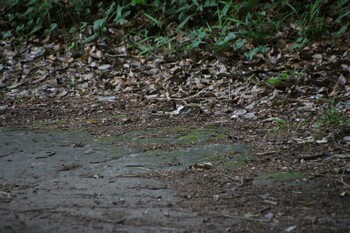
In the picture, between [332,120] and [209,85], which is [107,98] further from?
[332,120]

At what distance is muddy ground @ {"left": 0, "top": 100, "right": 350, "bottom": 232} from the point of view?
2.11 m

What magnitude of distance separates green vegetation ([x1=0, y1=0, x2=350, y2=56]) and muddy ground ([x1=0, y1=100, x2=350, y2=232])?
1.81 meters

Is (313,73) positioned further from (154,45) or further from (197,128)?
(154,45)

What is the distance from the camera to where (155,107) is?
428 cm

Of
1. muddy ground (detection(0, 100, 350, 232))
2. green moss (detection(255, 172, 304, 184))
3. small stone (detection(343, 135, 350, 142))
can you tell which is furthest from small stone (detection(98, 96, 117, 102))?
green moss (detection(255, 172, 304, 184))

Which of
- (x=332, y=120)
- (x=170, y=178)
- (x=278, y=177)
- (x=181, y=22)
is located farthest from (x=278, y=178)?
(x=181, y=22)

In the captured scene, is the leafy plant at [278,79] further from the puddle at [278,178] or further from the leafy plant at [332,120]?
the puddle at [278,178]

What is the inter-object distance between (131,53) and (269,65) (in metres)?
1.53

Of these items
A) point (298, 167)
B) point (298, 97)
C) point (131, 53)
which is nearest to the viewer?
point (298, 167)

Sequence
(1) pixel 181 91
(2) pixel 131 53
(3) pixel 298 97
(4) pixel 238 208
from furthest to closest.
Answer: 1. (2) pixel 131 53
2. (1) pixel 181 91
3. (3) pixel 298 97
4. (4) pixel 238 208

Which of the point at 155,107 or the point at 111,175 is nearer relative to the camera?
the point at 111,175

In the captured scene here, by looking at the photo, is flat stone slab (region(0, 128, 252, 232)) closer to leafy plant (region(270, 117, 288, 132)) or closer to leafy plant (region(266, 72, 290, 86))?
leafy plant (region(270, 117, 288, 132))

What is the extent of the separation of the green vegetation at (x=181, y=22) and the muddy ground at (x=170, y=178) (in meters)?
1.81

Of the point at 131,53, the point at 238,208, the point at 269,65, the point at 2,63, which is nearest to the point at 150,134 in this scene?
the point at 238,208
